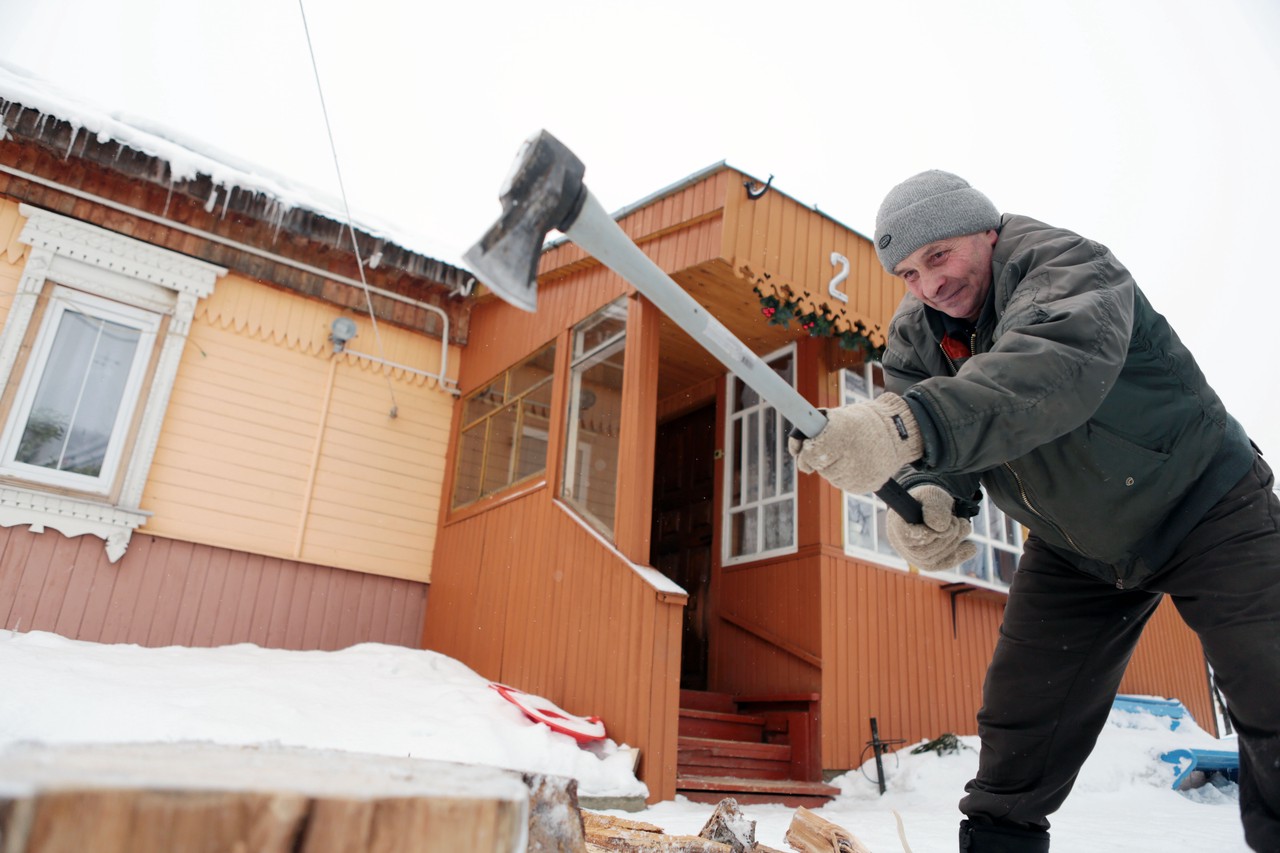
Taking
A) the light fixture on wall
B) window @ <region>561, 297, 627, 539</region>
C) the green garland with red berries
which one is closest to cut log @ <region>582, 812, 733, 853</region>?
window @ <region>561, 297, 627, 539</region>

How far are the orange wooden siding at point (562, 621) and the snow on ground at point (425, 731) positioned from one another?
0.85ft

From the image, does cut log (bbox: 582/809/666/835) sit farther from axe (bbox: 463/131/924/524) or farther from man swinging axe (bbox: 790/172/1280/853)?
axe (bbox: 463/131/924/524)

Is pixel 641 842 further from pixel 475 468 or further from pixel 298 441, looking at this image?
pixel 298 441

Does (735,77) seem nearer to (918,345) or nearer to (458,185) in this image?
(458,185)

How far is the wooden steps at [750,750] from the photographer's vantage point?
4.44m

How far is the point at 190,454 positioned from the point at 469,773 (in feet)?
20.9

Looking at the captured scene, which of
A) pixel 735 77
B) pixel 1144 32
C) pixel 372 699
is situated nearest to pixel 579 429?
pixel 372 699

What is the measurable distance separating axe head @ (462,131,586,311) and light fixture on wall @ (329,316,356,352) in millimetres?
5911

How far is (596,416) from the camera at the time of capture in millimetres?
5293

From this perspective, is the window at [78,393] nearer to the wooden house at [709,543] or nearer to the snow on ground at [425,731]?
the snow on ground at [425,731]

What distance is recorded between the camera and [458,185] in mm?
96688

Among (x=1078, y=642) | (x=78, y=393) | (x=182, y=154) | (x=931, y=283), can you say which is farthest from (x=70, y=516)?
(x=1078, y=642)

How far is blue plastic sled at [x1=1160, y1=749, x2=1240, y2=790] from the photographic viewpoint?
16.8 ft

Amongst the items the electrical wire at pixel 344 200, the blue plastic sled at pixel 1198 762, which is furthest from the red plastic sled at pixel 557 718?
the blue plastic sled at pixel 1198 762
